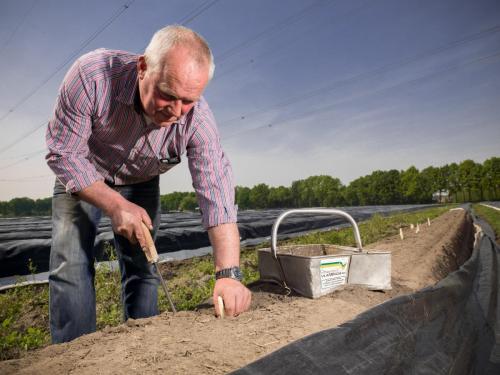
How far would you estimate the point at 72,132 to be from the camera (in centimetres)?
148

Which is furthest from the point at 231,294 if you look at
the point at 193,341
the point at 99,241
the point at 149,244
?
the point at 99,241

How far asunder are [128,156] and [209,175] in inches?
17.5

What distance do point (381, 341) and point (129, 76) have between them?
1552mm

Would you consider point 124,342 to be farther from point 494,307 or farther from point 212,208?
point 494,307

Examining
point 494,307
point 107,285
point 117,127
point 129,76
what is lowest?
point 494,307

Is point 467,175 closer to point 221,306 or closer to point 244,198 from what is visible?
point 244,198

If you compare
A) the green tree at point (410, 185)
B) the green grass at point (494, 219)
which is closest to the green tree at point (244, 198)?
the green tree at point (410, 185)

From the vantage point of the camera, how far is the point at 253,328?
1410mm

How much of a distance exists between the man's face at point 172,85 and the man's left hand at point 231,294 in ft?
2.58

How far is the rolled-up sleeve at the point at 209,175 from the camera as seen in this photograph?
1.67 m

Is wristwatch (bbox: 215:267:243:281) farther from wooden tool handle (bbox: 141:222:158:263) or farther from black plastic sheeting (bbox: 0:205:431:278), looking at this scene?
black plastic sheeting (bbox: 0:205:431:278)

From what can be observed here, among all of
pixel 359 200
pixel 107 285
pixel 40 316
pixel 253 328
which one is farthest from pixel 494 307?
pixel 359 200

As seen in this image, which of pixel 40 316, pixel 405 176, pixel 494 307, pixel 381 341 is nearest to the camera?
pixel 381 341

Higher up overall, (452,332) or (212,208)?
(212,208)
